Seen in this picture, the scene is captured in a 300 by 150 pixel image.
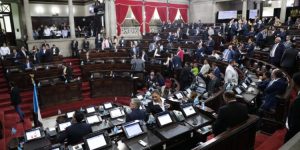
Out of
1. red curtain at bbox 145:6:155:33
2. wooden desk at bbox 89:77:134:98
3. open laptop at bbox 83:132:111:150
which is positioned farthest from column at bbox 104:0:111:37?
open laptop at bbox 83:132:111:150

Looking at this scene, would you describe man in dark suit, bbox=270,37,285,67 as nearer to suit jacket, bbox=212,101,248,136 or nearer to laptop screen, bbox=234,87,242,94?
laptop screen, bbox=234,87,242,94

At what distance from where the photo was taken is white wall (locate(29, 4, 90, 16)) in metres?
17.9

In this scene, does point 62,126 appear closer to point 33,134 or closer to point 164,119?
point 33,134

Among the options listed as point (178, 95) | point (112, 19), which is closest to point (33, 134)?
point (178, 95)

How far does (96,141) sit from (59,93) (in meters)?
6.98

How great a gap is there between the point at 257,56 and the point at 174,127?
8.14 meters

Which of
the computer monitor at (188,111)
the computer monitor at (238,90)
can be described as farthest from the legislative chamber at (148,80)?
the computer monitor at (238,90)

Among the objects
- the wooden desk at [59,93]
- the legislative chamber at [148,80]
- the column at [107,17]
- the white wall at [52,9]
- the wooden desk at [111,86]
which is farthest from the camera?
the white wall at [52,9]

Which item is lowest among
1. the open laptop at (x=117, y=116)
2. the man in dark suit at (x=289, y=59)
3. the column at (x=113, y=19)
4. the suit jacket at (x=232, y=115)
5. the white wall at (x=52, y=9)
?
the open laptop at (x=117, y=116)

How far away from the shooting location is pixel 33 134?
15.4 ft

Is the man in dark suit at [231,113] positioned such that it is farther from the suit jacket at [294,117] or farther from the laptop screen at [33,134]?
the laptop screen at [33,134]

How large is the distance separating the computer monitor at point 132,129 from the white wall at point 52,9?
16.6 metres

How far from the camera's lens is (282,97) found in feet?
17.3

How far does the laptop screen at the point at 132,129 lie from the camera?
429cm
